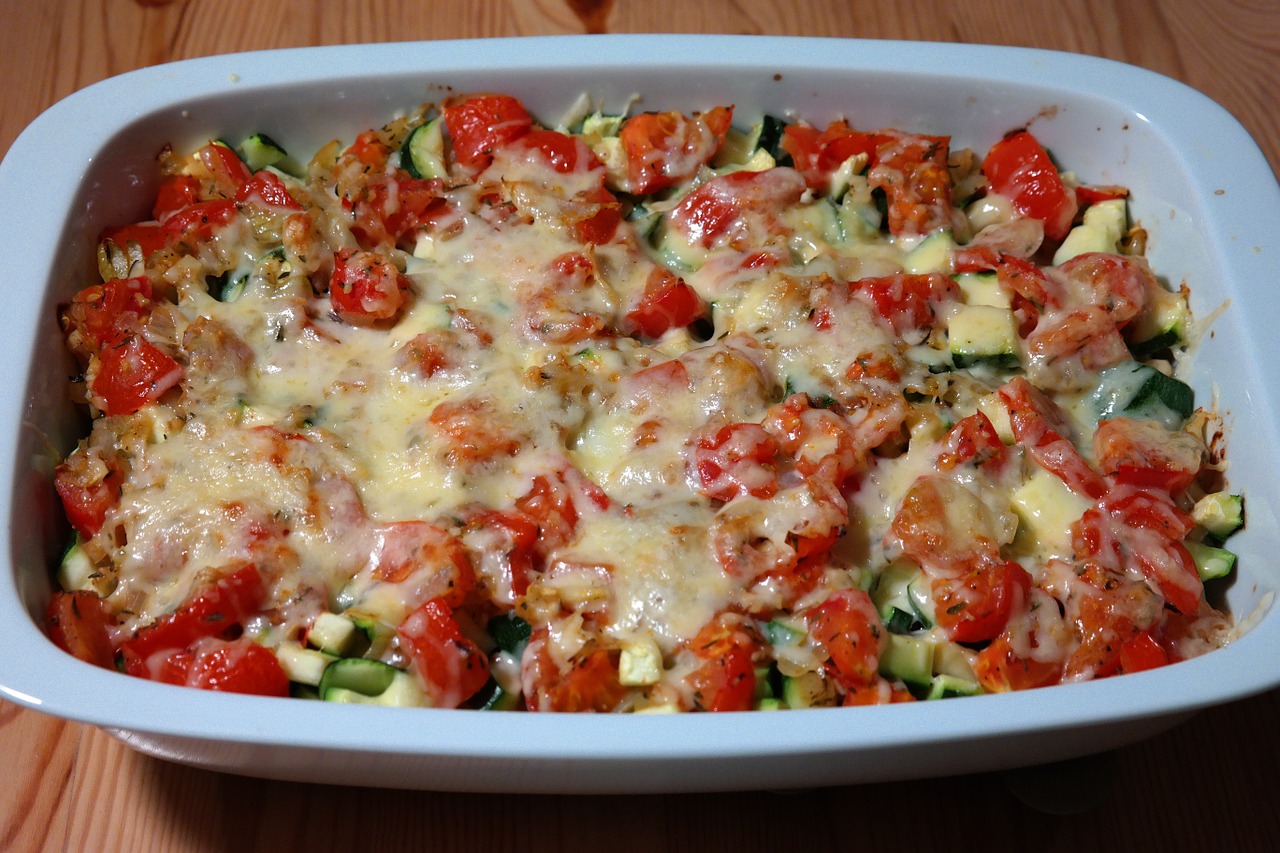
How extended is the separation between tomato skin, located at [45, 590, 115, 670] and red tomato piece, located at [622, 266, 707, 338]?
1.01 meters

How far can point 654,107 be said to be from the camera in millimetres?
2320

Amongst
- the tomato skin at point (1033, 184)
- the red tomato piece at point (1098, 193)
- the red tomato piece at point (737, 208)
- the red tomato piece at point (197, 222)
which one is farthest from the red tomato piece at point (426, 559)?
the red tomato piece at point (1098, 193)

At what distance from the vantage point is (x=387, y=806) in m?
1.87

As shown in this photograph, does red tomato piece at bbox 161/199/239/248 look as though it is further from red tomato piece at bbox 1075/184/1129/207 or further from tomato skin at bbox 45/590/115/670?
red tomato piece at bbox 1075/184/1129/207

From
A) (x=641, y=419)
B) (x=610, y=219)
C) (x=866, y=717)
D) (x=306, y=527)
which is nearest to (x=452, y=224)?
(x=610, y=219)

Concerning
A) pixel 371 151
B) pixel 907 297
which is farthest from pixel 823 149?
pixel 371 151

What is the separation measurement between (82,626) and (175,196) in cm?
94

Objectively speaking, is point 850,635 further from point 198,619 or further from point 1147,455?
point 198,619

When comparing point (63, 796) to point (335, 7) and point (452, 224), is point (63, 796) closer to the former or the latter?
point (452, 224)

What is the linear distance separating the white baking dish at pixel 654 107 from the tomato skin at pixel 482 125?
48mm

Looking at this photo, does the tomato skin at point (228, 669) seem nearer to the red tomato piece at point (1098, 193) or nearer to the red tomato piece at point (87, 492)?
the red tomato piece at point (87, 492)

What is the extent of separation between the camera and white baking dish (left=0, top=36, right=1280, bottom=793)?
1.42 m

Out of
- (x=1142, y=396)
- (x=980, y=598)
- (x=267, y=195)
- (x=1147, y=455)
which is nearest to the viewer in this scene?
(x=980, y=598)

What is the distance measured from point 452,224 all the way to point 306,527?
2.34 feet
